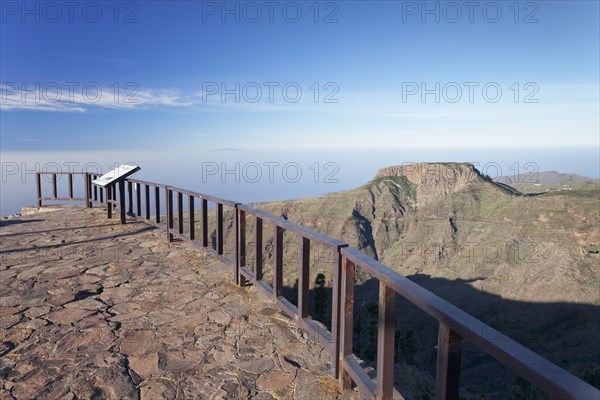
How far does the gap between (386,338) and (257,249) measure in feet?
8.89

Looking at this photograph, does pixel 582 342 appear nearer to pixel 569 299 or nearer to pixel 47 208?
pixel 569 299

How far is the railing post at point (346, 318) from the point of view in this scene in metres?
2.79

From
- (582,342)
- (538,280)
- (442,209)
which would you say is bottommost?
(582,342)

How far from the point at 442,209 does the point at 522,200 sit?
20077 mm

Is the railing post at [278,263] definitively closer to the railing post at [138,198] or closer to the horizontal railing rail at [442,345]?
the horizontal railing rail at [442,345]

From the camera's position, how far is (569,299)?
53.9 m

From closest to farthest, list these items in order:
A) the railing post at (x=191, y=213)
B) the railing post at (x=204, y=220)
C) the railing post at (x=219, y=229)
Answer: the railing post at (x=219, y=229) → the railing post at (x=204, y=220) → the railing post at (x=191, y=213)

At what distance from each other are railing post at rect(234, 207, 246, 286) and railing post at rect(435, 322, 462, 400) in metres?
3.64

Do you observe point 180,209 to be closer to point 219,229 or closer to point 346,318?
point 219,229

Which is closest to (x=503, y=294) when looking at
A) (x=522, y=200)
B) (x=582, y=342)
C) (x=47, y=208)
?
(x=582, y=342)

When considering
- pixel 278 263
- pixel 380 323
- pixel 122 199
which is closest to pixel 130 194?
pixel 122 199

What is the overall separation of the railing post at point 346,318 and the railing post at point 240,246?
8.31 feet

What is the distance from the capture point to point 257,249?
4.82 meters

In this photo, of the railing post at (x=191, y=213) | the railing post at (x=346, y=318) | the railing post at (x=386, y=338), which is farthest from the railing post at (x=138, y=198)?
the railing post at (x=386, y=338)
